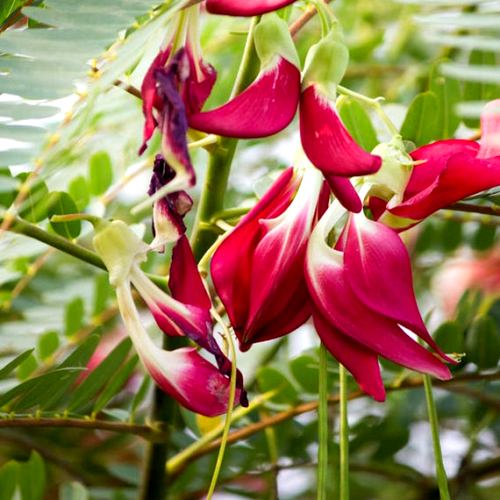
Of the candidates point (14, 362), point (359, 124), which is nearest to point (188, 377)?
point (14, 362)

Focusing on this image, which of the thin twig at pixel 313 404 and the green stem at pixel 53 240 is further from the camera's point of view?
the thin twig at pixel 313 404

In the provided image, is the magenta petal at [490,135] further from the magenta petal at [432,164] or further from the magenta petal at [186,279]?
the magenta petal at [186,279]

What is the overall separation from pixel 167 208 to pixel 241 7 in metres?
0.09

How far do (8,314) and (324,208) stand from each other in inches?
20.4

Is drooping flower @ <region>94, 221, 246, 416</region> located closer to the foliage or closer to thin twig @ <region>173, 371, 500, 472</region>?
the foliage

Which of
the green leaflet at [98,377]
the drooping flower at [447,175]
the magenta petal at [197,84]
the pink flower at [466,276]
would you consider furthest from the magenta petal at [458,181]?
the pink flower at [466,276]

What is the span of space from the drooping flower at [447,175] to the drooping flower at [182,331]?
9 cm

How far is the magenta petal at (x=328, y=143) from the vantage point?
42 centimetres

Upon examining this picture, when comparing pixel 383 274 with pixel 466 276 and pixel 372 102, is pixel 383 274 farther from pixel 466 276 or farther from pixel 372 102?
pixel 466 276

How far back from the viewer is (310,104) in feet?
1.49

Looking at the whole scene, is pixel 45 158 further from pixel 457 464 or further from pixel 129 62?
pixel 457 464

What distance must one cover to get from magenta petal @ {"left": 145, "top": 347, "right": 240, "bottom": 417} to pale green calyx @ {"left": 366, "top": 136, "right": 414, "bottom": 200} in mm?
109

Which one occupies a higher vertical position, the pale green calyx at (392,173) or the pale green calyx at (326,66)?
the pale green calyx at (326,66)

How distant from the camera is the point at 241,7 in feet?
1.42
